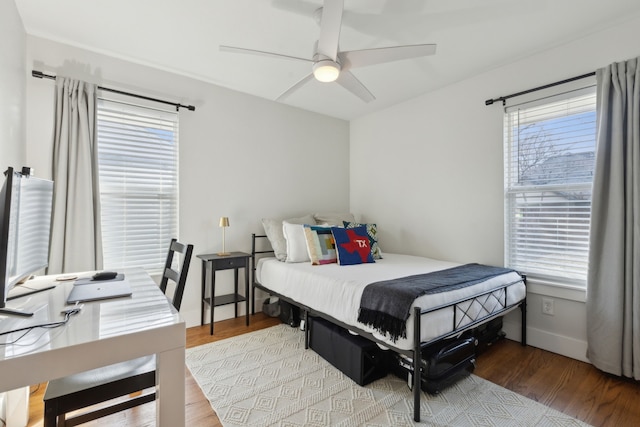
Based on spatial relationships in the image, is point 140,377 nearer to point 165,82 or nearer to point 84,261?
point 84,261

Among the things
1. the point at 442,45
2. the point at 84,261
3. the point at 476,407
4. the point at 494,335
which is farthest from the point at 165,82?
the point at 494,335

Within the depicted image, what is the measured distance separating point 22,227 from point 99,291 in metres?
0.41

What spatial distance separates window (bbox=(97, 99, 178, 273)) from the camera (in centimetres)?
267

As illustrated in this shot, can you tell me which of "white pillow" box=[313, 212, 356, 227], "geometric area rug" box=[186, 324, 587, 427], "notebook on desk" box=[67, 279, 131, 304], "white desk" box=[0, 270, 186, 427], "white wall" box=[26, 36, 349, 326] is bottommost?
"geometric area rug" box=[186, 324, 587, 427]

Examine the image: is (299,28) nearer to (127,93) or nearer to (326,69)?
(326,69)

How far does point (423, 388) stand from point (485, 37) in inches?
101

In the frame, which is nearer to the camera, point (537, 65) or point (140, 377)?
point (140, 377)

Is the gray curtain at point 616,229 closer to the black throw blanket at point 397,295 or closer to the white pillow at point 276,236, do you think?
the black throw blanket at point 397,295

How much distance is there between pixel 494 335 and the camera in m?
2.58

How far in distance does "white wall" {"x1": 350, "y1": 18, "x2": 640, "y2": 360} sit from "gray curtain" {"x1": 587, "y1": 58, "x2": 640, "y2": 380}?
Result: 20cm

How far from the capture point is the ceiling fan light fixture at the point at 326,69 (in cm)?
183

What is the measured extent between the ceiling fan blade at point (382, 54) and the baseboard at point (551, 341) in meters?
2.43

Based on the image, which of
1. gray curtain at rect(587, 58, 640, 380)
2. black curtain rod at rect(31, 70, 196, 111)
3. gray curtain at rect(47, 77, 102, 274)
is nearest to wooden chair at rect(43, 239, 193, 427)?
gray curtain at rect(47, 77, 102, 274)

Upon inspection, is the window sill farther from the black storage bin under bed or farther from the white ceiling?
the white ceiling
